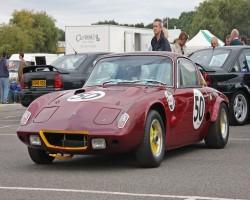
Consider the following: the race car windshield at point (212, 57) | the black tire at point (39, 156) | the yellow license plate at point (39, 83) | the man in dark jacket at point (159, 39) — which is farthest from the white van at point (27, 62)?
the black tire at point (39, 156)

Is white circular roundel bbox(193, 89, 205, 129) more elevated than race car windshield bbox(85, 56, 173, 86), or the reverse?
race car windshield bbox(85, 56, 173, 86)

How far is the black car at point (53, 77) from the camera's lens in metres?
15.8

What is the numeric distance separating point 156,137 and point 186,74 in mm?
1590

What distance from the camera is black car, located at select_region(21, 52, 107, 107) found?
15836 millimetres

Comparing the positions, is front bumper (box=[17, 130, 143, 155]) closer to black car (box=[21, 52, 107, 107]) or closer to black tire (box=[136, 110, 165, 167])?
black tire (box=[136, 110, 165, 167])

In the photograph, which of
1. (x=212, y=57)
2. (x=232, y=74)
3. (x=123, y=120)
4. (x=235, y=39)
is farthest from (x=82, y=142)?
(x=235, y=39)

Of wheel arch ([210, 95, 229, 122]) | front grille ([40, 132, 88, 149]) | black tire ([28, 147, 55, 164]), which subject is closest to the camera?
front grille ([40, 132, 88, 149])

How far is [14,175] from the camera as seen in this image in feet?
25.3

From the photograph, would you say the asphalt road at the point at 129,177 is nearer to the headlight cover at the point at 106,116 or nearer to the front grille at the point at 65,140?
the front grille at the point at 65,140

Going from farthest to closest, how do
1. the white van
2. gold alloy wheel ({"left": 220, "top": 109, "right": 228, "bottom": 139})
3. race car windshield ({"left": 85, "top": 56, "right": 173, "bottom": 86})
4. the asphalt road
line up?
the white van, gold alloy wheel ({"left": 220, "top": 109, "right": 228, "bottom": 139}), race car windshield ({"left": 85, "top": 56, "right": 173, "bottom": 86}), the asphalt road

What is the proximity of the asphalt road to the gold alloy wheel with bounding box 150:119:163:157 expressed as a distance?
0.68ft

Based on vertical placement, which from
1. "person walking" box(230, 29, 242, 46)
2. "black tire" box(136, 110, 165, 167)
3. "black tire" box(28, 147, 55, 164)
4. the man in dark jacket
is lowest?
"black tire" box(28, 147, 55, 164)

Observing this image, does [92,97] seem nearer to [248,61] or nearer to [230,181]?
[230,181]

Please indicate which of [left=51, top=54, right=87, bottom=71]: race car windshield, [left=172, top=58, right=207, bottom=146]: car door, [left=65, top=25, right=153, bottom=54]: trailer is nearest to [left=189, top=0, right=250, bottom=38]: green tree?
[left=65, top=25, right=153, bottom=54]: trailer
